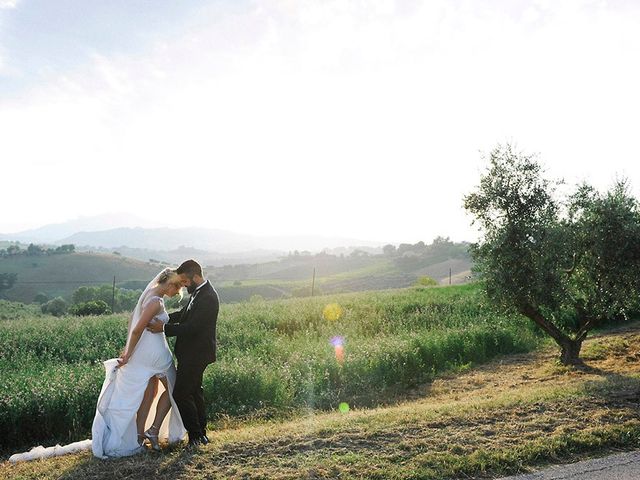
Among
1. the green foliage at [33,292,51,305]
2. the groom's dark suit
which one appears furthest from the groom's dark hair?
the green foliage at [33,292,51,305]

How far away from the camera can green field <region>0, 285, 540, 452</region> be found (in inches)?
468

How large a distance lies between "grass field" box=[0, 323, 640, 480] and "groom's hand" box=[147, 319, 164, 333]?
179cm

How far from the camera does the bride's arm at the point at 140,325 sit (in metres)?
8.53

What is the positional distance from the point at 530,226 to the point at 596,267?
7.37 ft

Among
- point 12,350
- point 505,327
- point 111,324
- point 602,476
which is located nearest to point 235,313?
point 111,324

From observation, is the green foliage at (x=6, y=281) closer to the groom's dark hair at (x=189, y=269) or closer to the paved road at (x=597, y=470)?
the groom's dark hair at (x=189, y=269)

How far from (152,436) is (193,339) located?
1539mm

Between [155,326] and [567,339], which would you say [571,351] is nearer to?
[567,339]

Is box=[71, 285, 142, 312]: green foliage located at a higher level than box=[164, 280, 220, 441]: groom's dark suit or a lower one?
lower

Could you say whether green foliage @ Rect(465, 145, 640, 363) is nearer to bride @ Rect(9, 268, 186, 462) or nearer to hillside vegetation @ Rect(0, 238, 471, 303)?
bride @ Rect(9, 268, 186, 462)

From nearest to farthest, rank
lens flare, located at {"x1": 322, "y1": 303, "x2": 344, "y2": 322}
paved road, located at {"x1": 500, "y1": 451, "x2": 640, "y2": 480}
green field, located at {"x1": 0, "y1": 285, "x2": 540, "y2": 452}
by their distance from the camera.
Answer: paved road, located at {"x1": 500, "y1": 451, "x2": 640, "y2": 480}
green field, located at {"x1": 0, "y1": 285, "x2": 540, "y2": 452}
lens flare, located at {"x1": 322, "y1": 303, "x2": 344, "y2": 322}

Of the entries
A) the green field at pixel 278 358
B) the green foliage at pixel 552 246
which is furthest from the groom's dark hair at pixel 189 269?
the green foliage at pixel 552 246

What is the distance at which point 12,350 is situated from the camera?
742 inches

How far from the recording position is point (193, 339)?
344 inches
